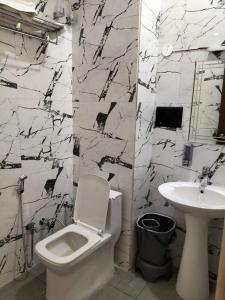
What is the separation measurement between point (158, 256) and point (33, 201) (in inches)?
43.2

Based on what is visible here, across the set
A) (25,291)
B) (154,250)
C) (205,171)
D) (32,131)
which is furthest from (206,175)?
(25,291)

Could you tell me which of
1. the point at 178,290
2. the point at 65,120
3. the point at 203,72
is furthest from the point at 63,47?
the point at 178,290

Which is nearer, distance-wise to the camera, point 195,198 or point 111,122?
point 195,198

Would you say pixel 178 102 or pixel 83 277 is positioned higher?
pixel 178 102

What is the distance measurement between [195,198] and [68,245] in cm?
105

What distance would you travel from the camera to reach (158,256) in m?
1.82

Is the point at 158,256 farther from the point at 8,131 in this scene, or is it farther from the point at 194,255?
the point at 8,131

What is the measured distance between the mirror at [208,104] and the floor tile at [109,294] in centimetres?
129

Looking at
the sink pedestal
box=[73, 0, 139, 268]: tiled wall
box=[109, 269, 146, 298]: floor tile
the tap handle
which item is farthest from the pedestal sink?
box=[73, 0, 139, 268]: tiled wall

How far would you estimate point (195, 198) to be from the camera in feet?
5.49

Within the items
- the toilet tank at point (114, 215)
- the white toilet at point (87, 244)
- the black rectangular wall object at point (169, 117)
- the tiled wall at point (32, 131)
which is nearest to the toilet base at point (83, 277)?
the white toilet at point (87, 244)

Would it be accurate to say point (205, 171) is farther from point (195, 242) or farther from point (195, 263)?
point (195, 263)

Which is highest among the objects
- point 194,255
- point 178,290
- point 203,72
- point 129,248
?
point 203,72

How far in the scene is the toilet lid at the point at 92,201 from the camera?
180 cm
